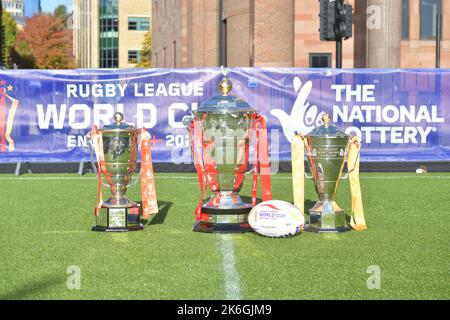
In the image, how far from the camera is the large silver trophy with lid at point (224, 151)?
30.6 feet

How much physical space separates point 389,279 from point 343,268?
0.55m

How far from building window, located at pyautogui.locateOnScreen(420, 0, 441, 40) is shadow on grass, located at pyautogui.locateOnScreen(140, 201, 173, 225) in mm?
24968

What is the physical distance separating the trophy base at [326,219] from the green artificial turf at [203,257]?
0.64 ft

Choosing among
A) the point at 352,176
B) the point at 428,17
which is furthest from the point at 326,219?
the point at 428,17

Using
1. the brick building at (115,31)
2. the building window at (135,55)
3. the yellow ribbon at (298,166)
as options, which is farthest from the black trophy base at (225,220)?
the building window at (135,55)

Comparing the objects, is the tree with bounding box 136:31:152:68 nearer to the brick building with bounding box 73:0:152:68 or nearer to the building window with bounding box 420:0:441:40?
the brick building with bounding box 73:0:152:68

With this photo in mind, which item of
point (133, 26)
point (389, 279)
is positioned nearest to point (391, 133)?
point (389, 279)

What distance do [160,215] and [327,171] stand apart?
8.25ft

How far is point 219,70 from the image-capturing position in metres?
17.1

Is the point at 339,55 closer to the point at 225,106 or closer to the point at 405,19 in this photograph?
the point at 225,106

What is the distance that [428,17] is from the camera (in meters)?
34.4

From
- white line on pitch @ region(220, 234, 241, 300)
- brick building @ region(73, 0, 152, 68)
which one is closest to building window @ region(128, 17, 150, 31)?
brick building @ region(73, 0, 152, 68)

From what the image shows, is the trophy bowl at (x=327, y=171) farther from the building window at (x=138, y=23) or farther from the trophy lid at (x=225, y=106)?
the building window at (x=138, y=23)

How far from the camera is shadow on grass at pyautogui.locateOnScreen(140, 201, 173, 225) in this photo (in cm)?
1009
